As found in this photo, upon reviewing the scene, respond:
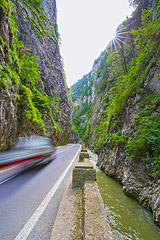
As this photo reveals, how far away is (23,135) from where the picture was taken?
10.6 meters

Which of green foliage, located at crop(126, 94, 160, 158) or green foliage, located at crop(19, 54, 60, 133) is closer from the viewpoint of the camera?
green foliage, located at crop(126, 94, 160, 158)

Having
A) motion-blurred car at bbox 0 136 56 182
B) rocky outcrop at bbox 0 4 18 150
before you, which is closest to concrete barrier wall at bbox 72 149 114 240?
motion-blurred car at bbox 0 136 56 182

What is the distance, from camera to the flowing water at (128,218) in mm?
3116

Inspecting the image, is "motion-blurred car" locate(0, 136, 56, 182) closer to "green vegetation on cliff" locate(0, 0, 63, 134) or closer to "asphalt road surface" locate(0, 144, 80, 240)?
"asphalt road surface" locate(0, 144, 80, 240)

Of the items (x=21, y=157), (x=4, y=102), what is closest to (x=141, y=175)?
(x=21, y=157)

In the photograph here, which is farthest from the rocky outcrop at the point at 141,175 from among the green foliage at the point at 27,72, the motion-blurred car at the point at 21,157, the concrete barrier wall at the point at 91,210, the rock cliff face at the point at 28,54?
the green foliage at the point at 27,72

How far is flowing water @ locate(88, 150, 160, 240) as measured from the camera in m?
3.12

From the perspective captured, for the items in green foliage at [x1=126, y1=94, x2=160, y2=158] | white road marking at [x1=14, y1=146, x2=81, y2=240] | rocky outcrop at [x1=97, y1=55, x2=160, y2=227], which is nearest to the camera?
white road marking at [x1=14, y1=146, x2=81, y2=240]

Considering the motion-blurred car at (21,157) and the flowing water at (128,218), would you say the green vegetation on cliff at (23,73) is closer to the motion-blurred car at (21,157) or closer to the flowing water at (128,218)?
the motion-blurred car at (21,157)

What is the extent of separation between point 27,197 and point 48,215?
1200mm

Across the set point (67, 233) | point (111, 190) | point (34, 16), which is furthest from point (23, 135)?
point (34, 16)

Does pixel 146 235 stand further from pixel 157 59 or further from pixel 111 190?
pixel 157 59

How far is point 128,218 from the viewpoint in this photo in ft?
12.3

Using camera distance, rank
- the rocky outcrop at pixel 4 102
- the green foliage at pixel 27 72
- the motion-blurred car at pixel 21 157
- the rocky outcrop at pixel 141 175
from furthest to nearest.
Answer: the green foliage at pixel 27 72
the rocky outcrop at pixel 4 102
the motion-blurred car at pixel 21 157
the rocky outcrop at pixel 141 175
